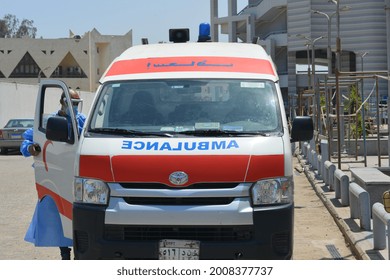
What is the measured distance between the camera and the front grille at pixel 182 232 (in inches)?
240

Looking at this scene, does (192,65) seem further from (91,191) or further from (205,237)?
(205,237)

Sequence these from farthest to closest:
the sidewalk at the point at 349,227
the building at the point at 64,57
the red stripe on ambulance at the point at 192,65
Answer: the building at the point at 64,57
the sidewalk at the point at 349,227
the red stripe on ambulance at the point at 192,65

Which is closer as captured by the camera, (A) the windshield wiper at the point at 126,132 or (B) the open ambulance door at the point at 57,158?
(A) the windshield wiper at the point at 126,132

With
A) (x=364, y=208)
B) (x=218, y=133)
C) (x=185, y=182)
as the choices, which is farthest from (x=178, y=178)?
(x=364, y=208)

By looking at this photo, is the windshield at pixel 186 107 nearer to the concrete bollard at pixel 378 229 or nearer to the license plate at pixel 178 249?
the license plate at pixel 178 249

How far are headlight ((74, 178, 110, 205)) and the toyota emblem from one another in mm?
532

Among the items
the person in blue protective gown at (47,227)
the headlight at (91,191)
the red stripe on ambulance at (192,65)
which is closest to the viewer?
the headlight at (91,191)

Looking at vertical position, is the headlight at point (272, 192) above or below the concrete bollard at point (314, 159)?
above

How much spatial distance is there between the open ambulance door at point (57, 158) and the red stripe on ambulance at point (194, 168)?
3.09 feet

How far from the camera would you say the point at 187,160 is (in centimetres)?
607

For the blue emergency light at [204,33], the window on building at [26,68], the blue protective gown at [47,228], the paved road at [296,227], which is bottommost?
the paved road at [296,227]

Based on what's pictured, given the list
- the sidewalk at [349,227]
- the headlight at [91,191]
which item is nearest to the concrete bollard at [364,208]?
the sidewalk at [349,227]

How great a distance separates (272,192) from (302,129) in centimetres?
101
